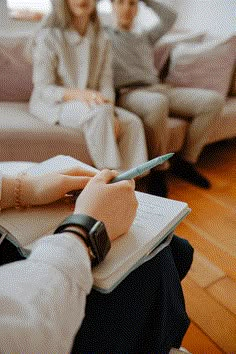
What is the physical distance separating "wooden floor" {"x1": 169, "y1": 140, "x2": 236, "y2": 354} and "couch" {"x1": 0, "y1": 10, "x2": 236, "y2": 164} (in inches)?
10.7

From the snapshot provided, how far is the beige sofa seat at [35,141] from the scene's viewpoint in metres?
1.45

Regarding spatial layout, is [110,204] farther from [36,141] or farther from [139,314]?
[36,141]

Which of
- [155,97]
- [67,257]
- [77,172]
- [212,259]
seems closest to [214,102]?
[155,97]

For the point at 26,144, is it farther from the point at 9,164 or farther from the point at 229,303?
the point at 229,303

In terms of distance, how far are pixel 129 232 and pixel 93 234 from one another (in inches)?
4.3

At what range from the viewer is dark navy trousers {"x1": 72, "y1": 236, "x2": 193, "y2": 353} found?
51 cm

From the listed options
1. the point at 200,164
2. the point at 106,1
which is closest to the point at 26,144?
the point at 200,164

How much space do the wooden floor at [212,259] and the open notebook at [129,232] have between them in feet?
1.85

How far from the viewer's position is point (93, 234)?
44cm

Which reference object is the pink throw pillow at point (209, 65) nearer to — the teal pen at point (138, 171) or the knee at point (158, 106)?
the knee at point (158, 106)

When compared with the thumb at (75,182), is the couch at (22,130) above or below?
below

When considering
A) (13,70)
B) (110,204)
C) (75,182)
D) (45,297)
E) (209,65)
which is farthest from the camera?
(209,65)

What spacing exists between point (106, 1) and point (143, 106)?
55.1 inches

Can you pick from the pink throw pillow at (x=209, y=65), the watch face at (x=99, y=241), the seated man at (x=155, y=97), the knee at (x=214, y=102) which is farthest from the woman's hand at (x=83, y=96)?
the watch face at (x=99, y=241)
